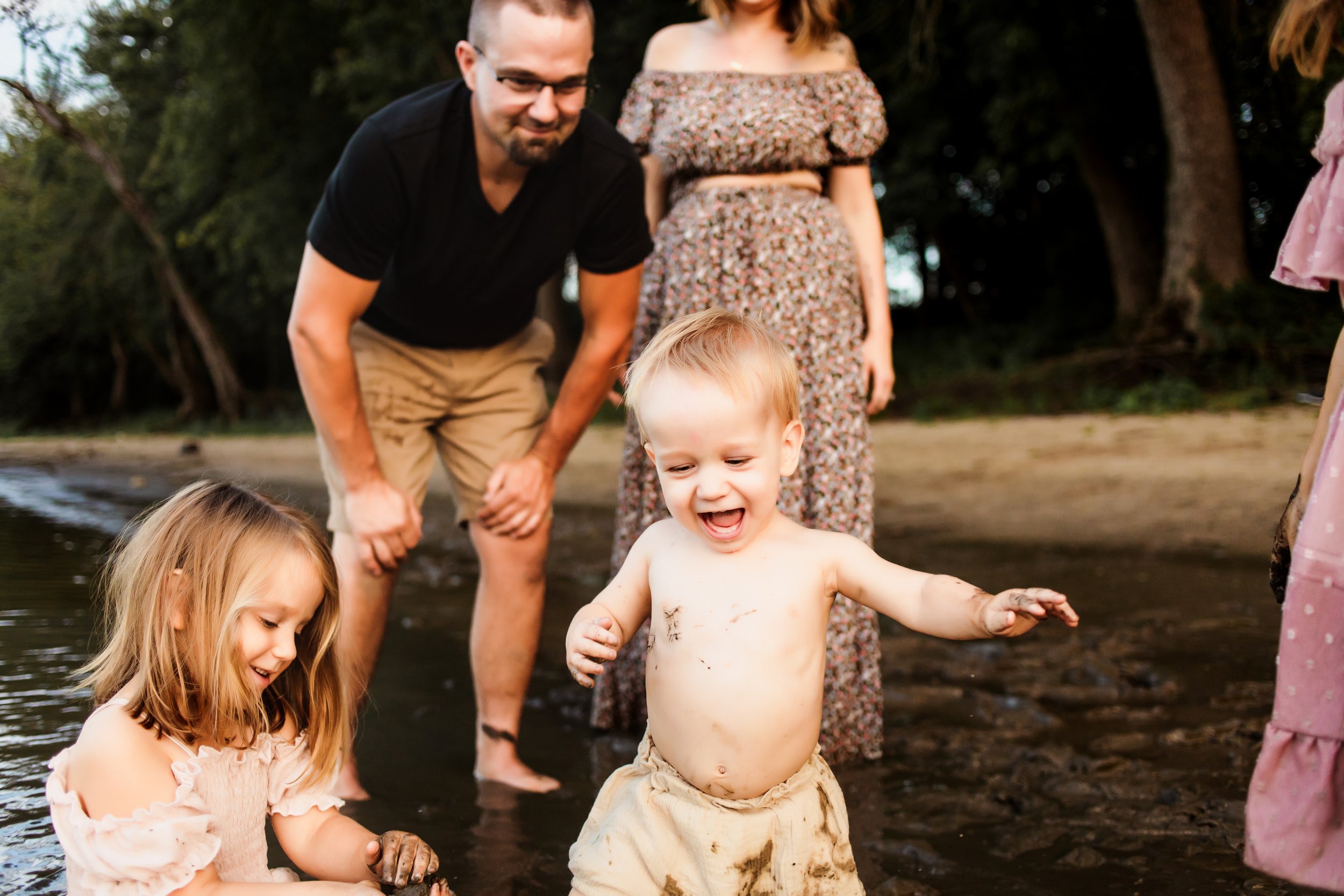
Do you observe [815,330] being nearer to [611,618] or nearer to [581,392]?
[581,392]

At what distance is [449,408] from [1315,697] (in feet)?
7.21

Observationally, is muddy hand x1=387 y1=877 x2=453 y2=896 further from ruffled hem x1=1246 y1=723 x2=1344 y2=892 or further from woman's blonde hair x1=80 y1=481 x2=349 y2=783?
ruffled hem x1=1246 y1=723 x2=1344 y2=892

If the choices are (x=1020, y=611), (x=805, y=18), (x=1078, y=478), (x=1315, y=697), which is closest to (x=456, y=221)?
(x=805, y=18)

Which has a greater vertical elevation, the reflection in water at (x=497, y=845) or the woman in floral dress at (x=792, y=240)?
the woman in floral dress at (x=792, y=240)

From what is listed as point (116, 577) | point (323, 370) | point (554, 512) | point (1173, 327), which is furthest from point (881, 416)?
point (116, 577)

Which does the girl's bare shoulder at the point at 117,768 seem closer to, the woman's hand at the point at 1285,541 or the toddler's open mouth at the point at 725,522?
the toddler's open mouth at the point at 725,522

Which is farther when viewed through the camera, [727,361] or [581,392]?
[581,392]

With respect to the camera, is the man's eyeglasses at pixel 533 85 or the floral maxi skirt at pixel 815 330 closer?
the man's eyeglasses at pixel 533 85

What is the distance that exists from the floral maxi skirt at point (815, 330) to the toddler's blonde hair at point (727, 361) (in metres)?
1.20

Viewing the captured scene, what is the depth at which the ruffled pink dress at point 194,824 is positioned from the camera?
1.67 m

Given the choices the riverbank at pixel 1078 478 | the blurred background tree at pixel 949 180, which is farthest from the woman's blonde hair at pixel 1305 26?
the blurred background tree at pixel 949 180

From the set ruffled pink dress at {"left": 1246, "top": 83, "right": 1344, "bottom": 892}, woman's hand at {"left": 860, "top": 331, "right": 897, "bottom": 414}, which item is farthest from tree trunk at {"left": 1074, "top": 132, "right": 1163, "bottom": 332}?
ruffled pink dress at {"left": 1246, "top": 83, "right": 1344, "bottom": 892}

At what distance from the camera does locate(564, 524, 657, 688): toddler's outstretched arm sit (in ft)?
6.04

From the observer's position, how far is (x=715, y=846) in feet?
6.12
